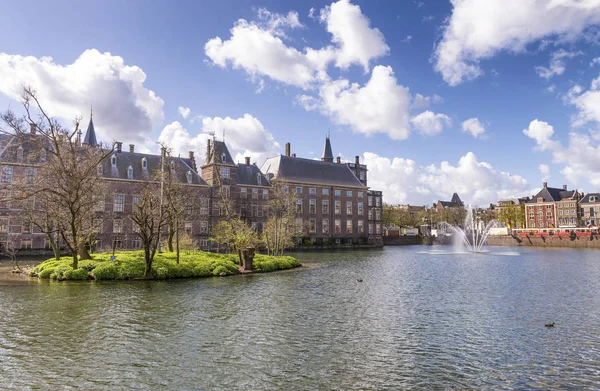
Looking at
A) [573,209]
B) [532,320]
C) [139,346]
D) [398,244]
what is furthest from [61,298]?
[573,209]

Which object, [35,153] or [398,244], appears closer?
[35,153]

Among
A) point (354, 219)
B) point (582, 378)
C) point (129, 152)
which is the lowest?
point (582, 378)

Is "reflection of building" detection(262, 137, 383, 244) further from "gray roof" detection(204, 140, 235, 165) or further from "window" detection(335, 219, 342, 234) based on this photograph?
"gray roof" detection(204, 140, 235, 165)

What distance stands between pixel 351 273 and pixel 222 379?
26.6 meters

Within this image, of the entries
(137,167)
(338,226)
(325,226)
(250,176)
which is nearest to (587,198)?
(338,226)

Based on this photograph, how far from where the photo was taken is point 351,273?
1459 inches

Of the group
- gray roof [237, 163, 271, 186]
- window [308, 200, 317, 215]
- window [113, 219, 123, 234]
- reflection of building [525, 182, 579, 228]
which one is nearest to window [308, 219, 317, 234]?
window [308, 200, 317, 215]

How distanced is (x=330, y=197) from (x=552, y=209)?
240 ft

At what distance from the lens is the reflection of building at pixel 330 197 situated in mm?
86750

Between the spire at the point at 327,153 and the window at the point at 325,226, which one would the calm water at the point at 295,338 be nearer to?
the window at the point at 325,226

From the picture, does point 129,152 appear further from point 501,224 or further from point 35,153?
point 501,224

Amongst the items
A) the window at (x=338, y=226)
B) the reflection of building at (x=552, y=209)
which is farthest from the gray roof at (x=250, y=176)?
the reflection of building at (x=552, y=209)

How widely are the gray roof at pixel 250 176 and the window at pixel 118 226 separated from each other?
21.7 meters

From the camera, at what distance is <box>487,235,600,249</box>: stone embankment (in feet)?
289
